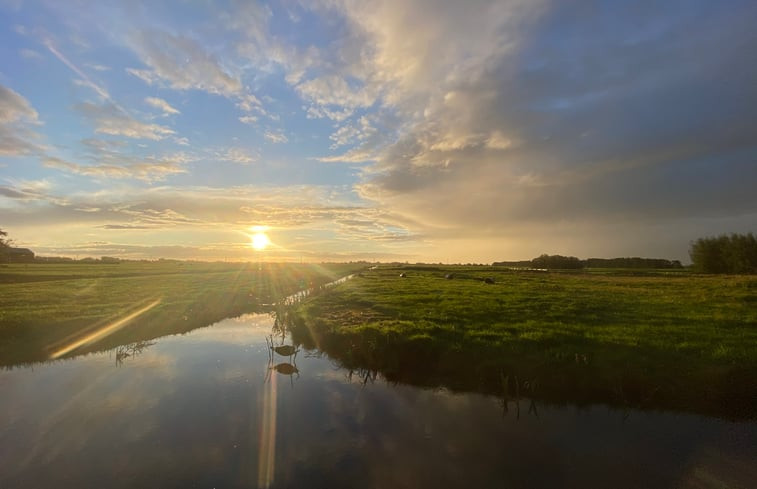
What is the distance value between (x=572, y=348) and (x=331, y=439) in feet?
45.0

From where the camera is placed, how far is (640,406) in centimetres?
1519

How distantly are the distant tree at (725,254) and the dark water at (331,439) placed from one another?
113 m

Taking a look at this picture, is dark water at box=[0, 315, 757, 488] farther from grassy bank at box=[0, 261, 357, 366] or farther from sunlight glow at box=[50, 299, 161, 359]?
grassy bank at box=[0, 261, 357, 366]

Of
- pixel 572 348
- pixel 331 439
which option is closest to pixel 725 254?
pixel 572 348

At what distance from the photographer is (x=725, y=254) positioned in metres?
101

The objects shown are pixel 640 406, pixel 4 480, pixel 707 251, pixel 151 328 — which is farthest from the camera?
pixel 707 251

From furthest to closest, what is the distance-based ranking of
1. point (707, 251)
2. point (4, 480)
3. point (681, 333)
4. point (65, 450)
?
point (707, 251) < point (681, 333) < point (65, 450) < point (4, 480)

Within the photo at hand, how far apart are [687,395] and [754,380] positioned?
9.64 feet

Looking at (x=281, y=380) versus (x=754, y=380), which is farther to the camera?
(x=281, y=380)

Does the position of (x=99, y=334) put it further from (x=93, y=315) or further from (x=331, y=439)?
(x=331, y=439)

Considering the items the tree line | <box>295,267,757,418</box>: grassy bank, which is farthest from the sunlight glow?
the tree line

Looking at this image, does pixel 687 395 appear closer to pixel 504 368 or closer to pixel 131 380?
pixel 504 368

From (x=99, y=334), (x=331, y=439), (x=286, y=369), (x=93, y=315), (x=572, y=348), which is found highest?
(x=572, y=348)

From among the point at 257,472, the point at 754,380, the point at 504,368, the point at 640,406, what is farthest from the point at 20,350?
the point at 754,380
